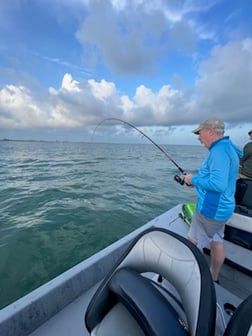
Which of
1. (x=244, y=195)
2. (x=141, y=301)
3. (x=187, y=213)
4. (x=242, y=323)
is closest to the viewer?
(x=242, y=323)

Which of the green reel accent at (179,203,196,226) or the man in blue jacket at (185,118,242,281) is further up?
the man in blue jacket at (185,118,242,281)

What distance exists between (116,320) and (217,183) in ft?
4.33

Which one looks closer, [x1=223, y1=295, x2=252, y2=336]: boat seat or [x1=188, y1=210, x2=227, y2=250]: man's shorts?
[x1=223, y1=295, x2=252, y2=336]: boat seat

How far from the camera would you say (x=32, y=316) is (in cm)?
163

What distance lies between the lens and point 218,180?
5.69ft

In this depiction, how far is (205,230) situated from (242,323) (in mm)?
1266

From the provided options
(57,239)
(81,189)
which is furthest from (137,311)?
(81,189)

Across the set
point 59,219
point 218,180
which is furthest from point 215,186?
point 59,219

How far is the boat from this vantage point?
37.4 inches

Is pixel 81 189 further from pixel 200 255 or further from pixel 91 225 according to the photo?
pixel 200 255

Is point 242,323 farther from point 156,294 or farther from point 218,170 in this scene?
point 218,170

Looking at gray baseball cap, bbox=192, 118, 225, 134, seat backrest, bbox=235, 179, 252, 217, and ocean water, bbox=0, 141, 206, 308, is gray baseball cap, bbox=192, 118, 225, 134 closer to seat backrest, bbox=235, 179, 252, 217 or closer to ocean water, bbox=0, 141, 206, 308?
seat backrest, bbox=235, 179, 252, 217

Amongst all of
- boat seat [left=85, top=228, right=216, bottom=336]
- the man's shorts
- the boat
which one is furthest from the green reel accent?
boat seat [left=85, top=228, right=216, bottom=336]

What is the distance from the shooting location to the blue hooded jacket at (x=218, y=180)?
5.70 feet
